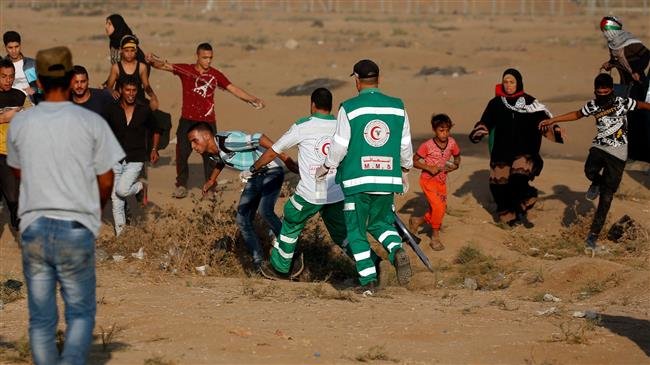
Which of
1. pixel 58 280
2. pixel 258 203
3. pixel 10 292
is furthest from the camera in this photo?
pixel 258 203

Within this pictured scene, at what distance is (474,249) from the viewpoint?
12.1 meters

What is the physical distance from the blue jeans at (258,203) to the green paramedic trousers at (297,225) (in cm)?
33

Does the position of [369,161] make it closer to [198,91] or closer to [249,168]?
[249,168]

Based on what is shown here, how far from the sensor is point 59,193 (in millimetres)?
6086

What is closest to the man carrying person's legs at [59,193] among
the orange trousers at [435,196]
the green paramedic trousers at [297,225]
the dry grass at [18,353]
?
the dry grass at [18,353]

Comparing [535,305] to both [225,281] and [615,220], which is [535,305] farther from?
[615,220]

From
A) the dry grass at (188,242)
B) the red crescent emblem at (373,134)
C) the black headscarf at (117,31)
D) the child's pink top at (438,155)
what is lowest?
the dry grass at (188,242)

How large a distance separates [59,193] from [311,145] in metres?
3.92

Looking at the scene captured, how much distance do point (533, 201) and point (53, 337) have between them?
7656 mm

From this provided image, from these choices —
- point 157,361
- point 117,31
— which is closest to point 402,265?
point 157,361

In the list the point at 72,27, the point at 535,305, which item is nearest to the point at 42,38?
the point at 72,27

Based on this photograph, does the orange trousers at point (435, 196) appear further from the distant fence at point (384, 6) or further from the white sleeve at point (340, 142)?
the distant fence at point (384, 6)

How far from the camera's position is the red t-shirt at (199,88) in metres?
13.4

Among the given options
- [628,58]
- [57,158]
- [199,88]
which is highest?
[57,158]
